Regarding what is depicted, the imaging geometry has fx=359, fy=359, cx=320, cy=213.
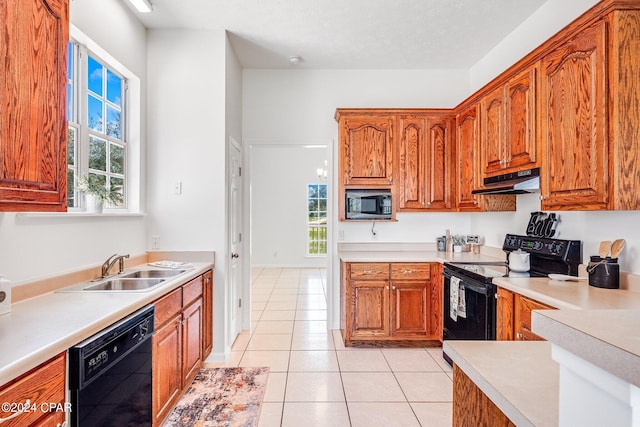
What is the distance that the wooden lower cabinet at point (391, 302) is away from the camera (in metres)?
3.53

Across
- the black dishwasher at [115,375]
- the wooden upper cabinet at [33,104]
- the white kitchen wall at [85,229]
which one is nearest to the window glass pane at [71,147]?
the white kitchen wall at [85,229]

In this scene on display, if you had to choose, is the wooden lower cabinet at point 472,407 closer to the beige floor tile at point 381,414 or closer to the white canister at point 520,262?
the beige floor tile at point 381,414

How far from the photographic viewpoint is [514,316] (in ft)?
7.38

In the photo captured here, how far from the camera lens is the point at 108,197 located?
2.52m

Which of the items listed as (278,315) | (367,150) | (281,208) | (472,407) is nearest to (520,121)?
(367,150)

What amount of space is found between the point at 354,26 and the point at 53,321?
10.2 ft

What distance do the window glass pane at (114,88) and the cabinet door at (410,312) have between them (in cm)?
301

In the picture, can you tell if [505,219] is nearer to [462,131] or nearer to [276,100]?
[462,131]

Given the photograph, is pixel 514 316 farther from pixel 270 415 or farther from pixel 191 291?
pixel 191 291

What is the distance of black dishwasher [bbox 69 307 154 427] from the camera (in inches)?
53.9

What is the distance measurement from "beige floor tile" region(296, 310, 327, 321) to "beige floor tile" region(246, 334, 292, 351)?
683 millimetres

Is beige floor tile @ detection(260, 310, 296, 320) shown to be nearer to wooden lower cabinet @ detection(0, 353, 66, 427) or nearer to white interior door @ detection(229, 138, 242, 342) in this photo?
white interior door @ detection(229, 138, 242, 342)

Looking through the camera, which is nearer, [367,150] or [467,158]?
[467,158]

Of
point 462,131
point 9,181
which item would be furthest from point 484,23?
point 9,181
